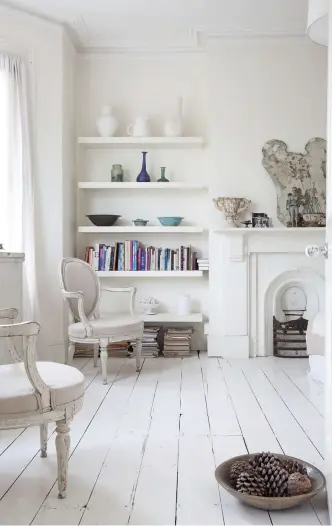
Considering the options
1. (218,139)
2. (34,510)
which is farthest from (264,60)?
(34,510)

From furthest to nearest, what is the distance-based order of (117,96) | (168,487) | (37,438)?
(117,96) → (37,438) → (168,487)

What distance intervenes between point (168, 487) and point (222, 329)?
9.90 ft

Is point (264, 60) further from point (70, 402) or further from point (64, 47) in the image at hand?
point (70, 402)

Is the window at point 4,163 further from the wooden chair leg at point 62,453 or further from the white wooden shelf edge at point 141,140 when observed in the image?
the wooden chair leg at point 62,453

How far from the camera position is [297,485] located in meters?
2.08

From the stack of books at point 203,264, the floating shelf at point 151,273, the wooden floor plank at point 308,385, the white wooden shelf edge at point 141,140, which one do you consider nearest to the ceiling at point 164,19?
the white wooden shelf edge at point 141,140

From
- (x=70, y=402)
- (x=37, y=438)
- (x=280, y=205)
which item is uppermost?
(x=280, y=205)

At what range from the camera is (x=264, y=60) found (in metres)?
5.28

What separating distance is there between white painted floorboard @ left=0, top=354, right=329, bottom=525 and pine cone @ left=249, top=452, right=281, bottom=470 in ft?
0.56

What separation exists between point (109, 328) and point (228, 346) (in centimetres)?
144

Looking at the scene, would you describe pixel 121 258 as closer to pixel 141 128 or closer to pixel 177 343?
pixel 177 343

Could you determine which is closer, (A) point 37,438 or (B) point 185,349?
(A) point 37,438

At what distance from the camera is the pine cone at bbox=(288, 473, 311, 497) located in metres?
2.08

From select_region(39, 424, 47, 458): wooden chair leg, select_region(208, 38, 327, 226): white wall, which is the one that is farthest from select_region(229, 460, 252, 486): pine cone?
select_region(208, 38, 327, 226): white wall
